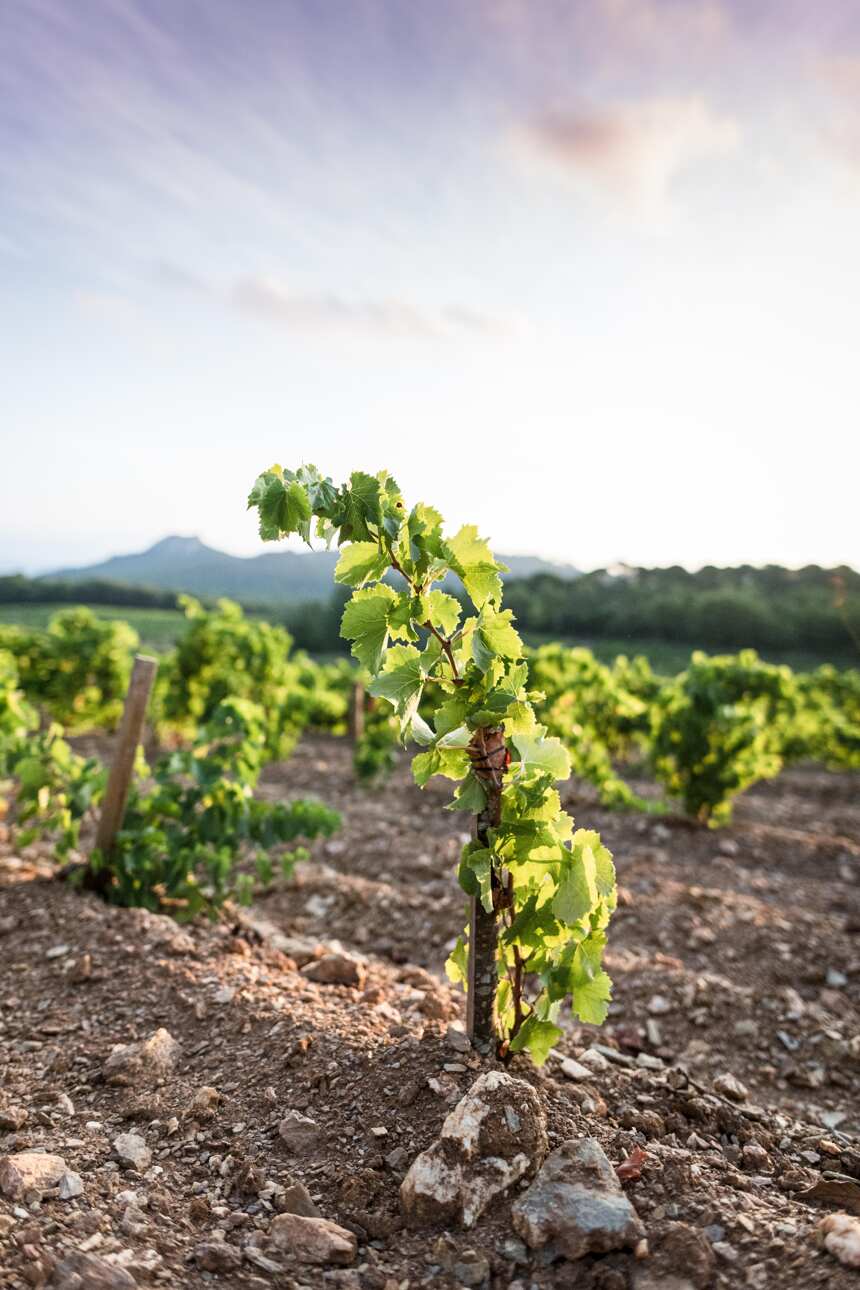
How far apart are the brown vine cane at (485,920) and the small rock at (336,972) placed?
122 centimetres

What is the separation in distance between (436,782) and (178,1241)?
318 inches

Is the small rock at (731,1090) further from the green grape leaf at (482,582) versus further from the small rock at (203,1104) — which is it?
the green grape leaf at (482,582)

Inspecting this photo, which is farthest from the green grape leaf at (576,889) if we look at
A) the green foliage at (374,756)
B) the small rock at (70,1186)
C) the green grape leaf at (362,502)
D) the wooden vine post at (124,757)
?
the green foliage at (374,756)

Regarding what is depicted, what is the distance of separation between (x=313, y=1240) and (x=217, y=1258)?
0.80ft

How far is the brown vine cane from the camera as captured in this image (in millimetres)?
2672

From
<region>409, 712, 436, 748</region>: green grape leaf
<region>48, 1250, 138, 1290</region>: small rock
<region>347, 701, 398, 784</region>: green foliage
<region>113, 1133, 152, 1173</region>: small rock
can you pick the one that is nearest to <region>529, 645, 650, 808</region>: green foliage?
<region>347, 701, 398, 784</region>: green foliage

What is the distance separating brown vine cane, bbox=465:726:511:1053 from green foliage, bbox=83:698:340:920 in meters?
2.20

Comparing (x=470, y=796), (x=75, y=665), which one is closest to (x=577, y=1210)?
(x=470, y=796)

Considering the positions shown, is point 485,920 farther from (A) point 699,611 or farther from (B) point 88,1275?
(A) point 699,611

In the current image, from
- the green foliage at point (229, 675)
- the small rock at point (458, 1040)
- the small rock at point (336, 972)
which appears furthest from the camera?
the green foliage at point (229, 675)

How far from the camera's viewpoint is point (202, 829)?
4859 mm

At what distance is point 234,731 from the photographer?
508 centimetres

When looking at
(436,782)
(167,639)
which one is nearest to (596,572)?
(167,639)

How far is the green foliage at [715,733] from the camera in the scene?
860 cm
